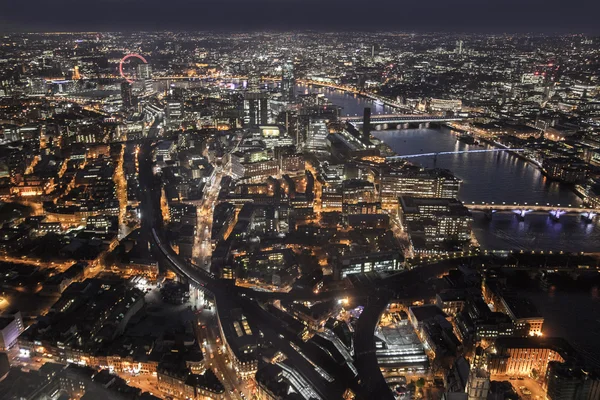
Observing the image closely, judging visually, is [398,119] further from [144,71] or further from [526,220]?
[144,71]

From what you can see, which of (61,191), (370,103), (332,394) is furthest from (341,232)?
(370,103)

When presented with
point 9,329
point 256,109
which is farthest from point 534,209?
point 9,329

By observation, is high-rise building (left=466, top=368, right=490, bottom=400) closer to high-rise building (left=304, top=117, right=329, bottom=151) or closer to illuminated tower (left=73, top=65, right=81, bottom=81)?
high-rise building (left=304, top=117, right=329, bottom=151)

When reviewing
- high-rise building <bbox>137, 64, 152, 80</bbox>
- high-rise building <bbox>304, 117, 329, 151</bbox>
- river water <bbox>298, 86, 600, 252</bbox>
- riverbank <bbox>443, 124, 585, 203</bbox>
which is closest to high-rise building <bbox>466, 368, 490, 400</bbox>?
river water <bbox>298, 86, 600, 252</bbox>

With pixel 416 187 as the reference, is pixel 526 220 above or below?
below

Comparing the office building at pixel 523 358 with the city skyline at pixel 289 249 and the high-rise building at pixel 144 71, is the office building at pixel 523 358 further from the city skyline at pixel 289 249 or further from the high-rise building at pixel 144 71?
the high-rise building at pixel 144 71

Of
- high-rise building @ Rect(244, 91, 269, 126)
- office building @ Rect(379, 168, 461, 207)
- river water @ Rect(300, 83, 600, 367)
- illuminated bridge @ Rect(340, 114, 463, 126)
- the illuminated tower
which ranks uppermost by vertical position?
the illuminated tower

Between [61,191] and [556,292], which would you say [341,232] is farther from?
[61,191]
